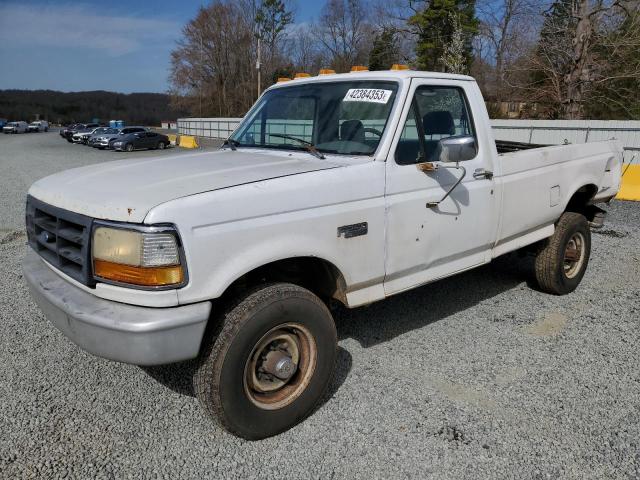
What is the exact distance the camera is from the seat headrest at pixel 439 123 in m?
3.61

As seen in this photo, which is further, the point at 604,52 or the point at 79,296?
the point at 604,52

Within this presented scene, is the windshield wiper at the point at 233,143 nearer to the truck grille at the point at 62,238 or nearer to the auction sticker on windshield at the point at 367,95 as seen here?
the auction sticker on windshield at the point at 367,95

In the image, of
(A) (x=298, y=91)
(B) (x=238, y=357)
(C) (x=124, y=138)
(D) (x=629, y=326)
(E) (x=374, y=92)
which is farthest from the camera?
(C) (x=124, y=138)

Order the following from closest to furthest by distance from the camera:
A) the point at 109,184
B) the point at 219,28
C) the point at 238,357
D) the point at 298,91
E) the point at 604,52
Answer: the point at 238,357
the point at 109,184
the point at 298,91
the point at 604,52
the point at 219,28

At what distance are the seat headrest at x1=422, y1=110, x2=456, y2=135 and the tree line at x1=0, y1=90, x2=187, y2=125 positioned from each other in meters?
99.5

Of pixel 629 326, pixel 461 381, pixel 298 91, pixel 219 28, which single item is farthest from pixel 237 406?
pixel 219 28

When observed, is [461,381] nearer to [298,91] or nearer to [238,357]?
[238,357]

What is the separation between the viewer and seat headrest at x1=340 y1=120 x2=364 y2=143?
3.43m

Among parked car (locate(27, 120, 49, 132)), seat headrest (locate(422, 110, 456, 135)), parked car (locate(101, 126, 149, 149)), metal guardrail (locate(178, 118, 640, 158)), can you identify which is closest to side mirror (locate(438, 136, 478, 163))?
seat headrest (locate(422, 110, 456, 135))

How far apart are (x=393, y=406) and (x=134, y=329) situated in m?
1.69

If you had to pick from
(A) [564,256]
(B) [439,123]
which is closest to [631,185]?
(A) [564,256]

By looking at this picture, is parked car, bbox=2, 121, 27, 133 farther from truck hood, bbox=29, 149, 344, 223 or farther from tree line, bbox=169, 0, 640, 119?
truck hood, bbox=29, 149, 344, 223

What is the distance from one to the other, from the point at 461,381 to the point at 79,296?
248 cm

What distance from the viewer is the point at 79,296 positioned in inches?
105
